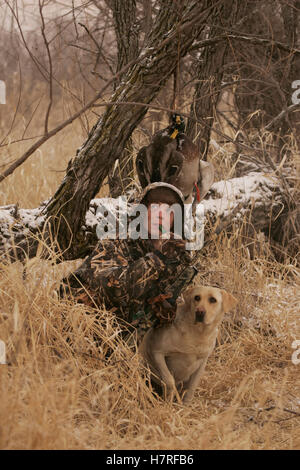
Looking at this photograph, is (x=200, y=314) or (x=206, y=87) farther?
(x=206, y=87)

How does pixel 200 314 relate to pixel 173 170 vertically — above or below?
below

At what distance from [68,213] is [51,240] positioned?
29 centimetres

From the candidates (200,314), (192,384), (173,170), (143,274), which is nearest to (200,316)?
(200,314)

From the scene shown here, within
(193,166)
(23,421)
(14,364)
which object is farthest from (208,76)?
(23,421)

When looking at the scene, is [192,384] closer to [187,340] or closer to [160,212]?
[187,340]

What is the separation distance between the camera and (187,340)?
2.39m

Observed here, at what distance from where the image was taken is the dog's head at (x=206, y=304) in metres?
2.30

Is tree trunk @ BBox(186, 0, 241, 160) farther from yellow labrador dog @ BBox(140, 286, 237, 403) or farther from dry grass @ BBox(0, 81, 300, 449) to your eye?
yellow labrador dog @ BBox(140, 286, 237, 403)

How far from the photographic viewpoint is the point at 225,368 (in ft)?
9.74

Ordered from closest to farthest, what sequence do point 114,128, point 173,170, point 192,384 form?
point 192,384, point 173,170, point 114,128

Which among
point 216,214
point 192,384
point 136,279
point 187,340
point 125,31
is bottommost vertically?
point 192,384

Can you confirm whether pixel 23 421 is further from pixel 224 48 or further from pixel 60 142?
pixel 60 142

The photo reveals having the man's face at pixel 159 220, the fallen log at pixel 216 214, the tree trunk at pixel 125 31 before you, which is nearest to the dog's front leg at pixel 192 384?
the man's face at pixel 159 220

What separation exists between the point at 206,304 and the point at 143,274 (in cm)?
29
